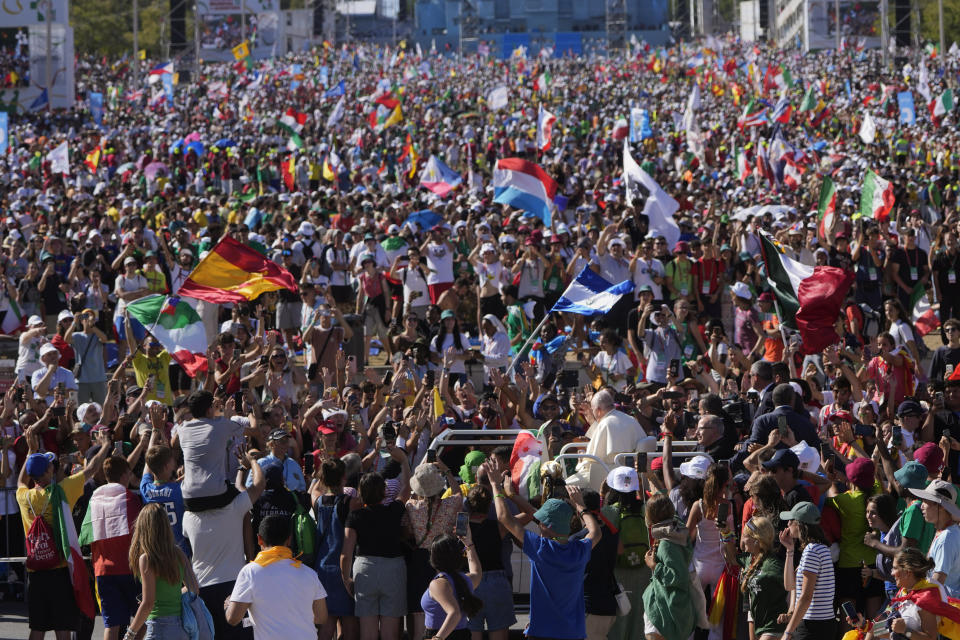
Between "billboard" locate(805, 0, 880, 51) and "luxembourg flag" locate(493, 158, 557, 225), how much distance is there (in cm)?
7321

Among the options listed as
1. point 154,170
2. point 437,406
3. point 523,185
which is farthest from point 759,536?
point 154,170

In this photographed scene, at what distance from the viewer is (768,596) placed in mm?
7730

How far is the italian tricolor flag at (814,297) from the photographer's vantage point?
42.5 feet

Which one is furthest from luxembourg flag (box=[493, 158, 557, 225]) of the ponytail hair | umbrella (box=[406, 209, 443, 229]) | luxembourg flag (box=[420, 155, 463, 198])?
the ponytail hair

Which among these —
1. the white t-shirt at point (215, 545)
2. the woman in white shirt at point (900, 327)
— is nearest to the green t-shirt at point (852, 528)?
the white t-shirt at point (215, 545)

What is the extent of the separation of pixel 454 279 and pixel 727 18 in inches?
5576

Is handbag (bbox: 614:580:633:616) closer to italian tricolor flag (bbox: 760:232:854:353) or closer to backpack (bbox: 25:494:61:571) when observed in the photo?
backpack (bbox: 25:494:61:571)

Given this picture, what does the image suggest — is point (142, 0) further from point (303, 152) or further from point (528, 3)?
point (303, 152)

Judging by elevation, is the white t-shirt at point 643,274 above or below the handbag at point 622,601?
above

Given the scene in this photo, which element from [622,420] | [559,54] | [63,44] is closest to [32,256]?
[622,420]

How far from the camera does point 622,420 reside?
Result: 9445 mm

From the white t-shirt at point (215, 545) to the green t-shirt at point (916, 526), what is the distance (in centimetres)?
337

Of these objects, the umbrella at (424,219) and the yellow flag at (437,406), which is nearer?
the yellow flag at (437,406)

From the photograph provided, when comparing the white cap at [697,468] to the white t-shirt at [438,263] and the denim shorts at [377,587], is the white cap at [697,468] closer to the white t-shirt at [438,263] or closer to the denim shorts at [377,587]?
the denim shorts at [377,587]
